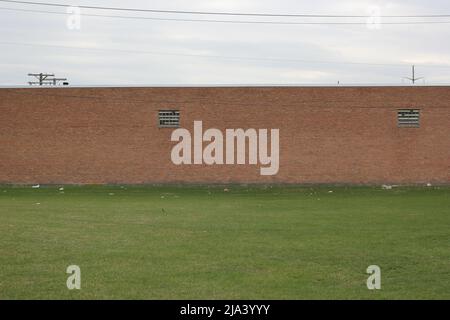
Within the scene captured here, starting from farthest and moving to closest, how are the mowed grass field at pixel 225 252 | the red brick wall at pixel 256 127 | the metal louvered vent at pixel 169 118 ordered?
the metal louvered vent at pixel 169 118
the red brick wall at pixel 256 127
the mowed grass field at pixel 225 252

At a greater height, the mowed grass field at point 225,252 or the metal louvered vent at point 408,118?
the metal louvered vent at point 408,118

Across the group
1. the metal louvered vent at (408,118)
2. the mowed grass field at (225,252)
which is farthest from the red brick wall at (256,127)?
the mowed grass field at (225,252)

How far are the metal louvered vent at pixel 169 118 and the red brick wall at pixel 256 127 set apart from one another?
314mm

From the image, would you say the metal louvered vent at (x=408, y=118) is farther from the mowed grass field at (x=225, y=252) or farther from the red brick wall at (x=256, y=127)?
the mowed grass field at (x=225, y=252)

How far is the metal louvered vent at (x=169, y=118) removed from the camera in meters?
41.6

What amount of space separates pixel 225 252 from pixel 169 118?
28655mm

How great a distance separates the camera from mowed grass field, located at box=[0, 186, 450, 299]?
10219mm

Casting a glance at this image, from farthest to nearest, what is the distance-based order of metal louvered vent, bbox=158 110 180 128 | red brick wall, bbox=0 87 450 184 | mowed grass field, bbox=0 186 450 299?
1. metal louvered vent, bbox=158 110 180 128
2. red brick wall, bbox=0 87 450 184
3. mowed grass field, bbox=0 186 450 299

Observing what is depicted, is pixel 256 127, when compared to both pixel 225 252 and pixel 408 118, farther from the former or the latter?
pixel 225 252

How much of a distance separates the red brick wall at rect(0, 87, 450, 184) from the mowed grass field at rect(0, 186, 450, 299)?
16516mm

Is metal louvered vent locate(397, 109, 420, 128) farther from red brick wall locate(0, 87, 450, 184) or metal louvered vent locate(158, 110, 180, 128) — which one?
metal louvered vent locate(158, 110, 180, 128)

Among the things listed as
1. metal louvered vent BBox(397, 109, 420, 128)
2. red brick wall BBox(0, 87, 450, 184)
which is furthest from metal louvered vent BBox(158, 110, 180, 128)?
metal louvered vent BBox(397, 109, 420, 128)

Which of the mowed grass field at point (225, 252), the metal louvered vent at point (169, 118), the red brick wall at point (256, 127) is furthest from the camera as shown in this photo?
the metal louvered vent at point (169, 118)

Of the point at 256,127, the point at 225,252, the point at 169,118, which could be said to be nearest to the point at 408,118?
the point at 256,127
